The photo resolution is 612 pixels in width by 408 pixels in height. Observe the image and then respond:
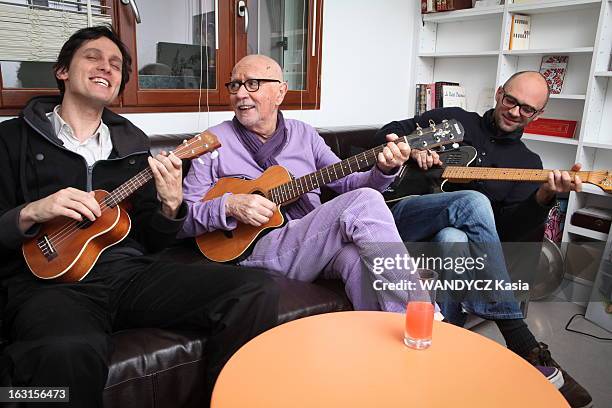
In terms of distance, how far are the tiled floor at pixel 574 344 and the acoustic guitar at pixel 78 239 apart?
1656mm

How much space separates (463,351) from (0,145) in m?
1.42

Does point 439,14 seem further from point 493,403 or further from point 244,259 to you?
point 493,403

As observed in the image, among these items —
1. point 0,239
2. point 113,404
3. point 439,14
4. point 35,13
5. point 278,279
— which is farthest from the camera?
point 439,14

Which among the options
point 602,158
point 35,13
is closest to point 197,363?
point 35,13

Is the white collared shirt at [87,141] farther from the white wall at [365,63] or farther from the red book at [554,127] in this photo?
the red book at [554,127]

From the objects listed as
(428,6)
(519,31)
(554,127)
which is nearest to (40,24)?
(428,6)

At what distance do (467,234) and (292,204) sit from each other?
2.25 ft

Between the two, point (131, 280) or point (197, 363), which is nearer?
point (197, 363)

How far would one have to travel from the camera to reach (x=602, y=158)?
107 inches

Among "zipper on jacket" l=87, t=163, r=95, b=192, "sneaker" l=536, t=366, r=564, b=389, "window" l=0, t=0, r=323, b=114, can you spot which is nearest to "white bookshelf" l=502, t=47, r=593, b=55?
"window" l=0, t=0, r=323, b=114

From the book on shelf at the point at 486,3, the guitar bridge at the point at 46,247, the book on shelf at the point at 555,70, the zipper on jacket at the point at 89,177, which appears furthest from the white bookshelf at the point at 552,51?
the guitar bridge at the point at 46,247

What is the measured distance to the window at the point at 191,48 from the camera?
6.61 feet

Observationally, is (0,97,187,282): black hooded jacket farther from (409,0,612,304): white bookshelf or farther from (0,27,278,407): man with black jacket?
(409,0,612,304): white bookshelf

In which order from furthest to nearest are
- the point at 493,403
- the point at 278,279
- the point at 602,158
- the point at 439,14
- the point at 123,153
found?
the point at 439,14, the point at 602,158, the point at 278,279, the point at 123,153, the point at 493,403
